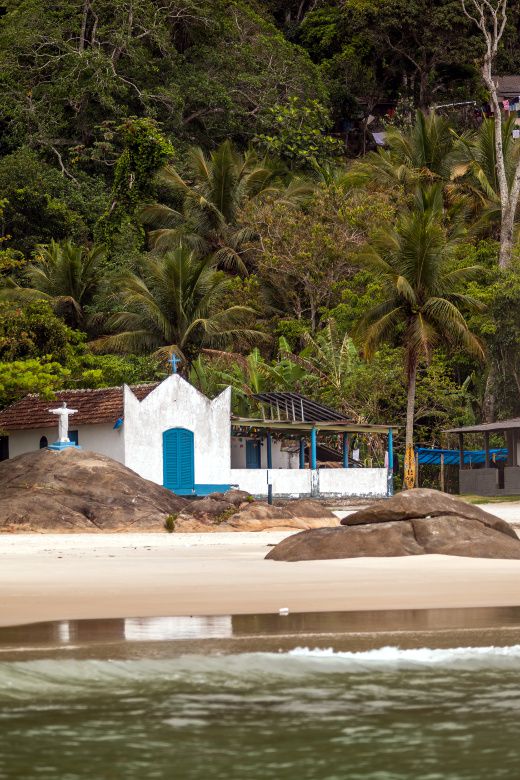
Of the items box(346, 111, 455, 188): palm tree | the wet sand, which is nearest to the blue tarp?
box(346, 111, 455, 188): palm tree

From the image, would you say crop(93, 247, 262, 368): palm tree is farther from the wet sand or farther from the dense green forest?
the wet sand

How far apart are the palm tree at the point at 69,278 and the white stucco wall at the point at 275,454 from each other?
12.1 metres

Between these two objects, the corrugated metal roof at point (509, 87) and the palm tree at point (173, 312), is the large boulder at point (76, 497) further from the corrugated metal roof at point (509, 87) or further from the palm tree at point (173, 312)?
the corrugated metal roof at point (509, 87)

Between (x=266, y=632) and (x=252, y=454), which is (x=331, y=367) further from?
(x=266, y=632)

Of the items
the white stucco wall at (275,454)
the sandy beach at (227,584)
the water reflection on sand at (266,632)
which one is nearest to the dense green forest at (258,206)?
the white stucco wall at (275,454)

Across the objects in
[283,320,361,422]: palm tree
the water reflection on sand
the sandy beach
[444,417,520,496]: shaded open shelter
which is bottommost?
the water reflection on sand

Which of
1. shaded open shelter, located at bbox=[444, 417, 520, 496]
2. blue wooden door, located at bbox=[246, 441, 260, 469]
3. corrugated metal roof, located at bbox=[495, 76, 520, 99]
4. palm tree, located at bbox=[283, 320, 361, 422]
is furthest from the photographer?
corrugated metal roof, located at bbox=[495, 76, 520, 99]

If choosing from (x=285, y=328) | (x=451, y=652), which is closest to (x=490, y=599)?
(x=451, y=652)

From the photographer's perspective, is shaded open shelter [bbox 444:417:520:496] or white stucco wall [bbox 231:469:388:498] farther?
shaded open shelter [bbox 444:417:520:496]

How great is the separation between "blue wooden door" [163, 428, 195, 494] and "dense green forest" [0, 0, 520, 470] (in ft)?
16.5

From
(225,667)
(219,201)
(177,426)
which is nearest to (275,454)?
(177,426)

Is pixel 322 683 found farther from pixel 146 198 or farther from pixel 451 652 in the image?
pixel 146 198

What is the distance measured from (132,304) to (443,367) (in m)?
11.8

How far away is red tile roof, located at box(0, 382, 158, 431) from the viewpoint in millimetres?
33344
